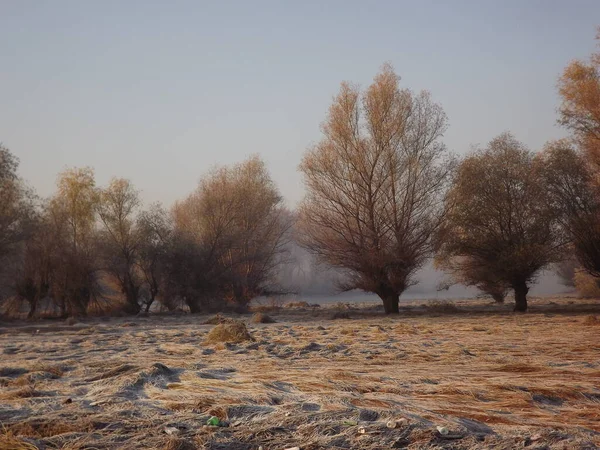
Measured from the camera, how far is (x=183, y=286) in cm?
3148

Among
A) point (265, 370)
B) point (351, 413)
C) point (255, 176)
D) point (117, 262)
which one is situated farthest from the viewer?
point (255, 176)

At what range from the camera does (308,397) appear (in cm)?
683

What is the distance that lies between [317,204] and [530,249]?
9.27 metres

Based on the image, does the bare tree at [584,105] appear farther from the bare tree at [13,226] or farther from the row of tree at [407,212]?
the bare tree at [13,226]

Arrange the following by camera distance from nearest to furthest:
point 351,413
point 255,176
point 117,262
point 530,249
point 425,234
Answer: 1. point 351,413
2. point 530,249
3. point 425,234
4. point 117,262
5. point 255,176

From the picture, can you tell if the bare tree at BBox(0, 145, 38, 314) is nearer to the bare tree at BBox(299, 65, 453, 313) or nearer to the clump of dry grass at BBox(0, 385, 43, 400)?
the bare tree at BBox(299, 65, 453, 313)

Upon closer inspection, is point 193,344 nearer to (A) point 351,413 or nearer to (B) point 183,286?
(A) point 351,413

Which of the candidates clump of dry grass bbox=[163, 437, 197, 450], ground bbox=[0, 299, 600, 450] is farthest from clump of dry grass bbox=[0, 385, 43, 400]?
clump of dry grass bbox=[163, 437, 197, 450]

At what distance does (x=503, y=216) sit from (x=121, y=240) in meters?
19.1

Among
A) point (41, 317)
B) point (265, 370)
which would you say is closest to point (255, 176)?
point (41, 317)

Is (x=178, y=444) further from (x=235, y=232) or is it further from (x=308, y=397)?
(x=235, y=232)

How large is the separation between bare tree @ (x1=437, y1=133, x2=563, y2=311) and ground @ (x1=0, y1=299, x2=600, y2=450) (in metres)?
13.6

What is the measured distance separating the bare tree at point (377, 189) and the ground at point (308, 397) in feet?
46.0

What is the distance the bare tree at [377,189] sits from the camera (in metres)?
26.6
